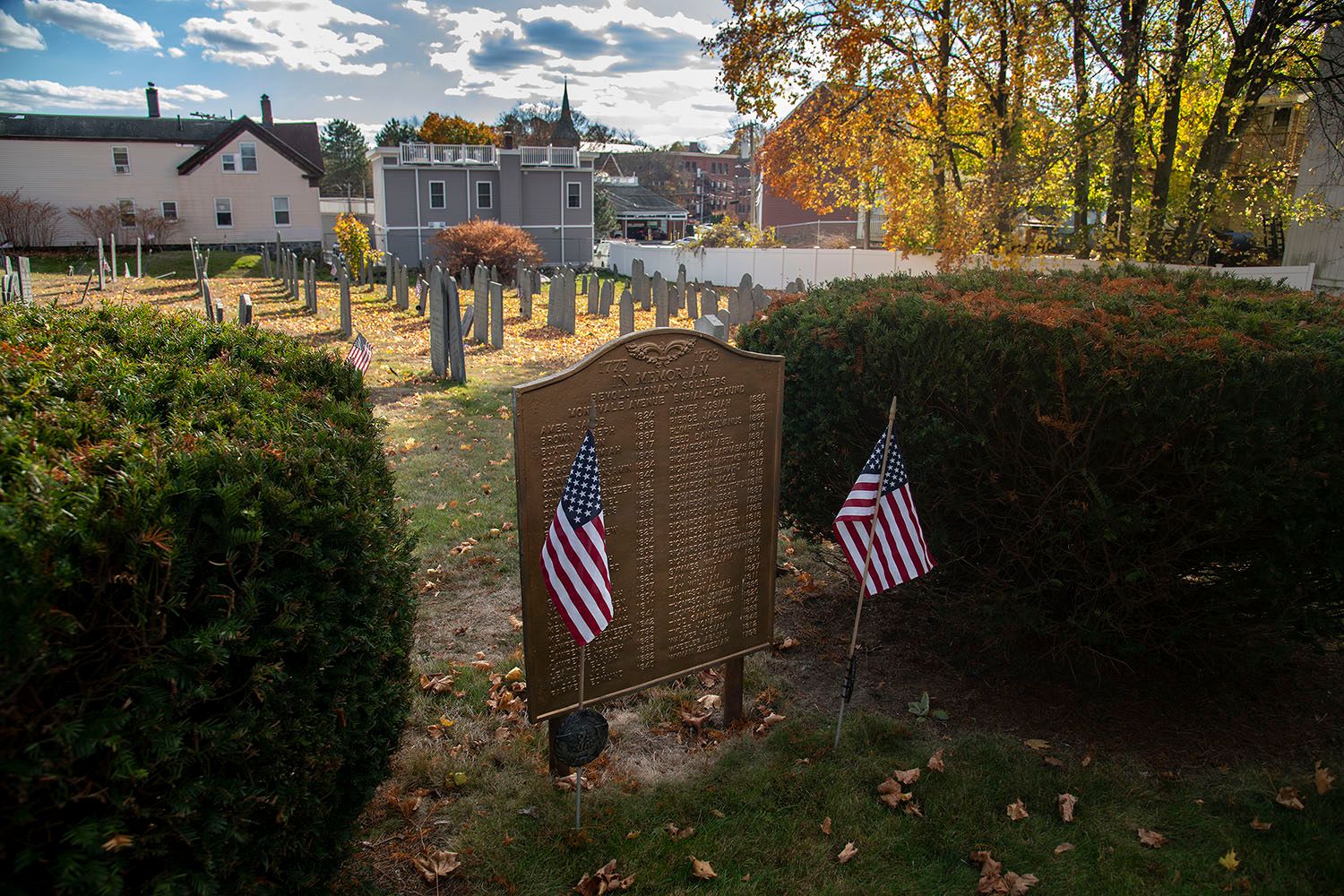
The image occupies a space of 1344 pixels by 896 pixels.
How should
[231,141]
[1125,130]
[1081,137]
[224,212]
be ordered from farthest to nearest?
[224,212] < [231,141] < [1125,130] < [1081,137]

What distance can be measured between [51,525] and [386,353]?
15.0 metres

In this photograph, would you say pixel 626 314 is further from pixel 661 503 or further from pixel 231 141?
pixel 231 141

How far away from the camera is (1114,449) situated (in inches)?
167

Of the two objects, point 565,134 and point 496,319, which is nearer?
point 496,319

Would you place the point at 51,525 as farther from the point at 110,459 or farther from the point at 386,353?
the point at 386,353

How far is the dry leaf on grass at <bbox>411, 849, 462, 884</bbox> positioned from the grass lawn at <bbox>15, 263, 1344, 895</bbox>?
19 millimetres

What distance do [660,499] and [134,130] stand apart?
51970mm

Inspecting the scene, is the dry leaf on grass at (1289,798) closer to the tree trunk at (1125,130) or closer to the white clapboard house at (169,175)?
the tree trunk at (1125,130)

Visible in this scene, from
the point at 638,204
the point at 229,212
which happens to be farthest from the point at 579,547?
the point at 638,204

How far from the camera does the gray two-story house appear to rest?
4219 centimetres

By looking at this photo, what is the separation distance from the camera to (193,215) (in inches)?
1727

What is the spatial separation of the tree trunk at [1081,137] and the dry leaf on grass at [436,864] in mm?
16236

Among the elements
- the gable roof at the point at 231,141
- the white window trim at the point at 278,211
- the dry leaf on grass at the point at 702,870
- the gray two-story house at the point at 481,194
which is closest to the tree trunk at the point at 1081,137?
the dry leaf on grass at the point at 702,870

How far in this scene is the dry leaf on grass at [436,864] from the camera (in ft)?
11.5
